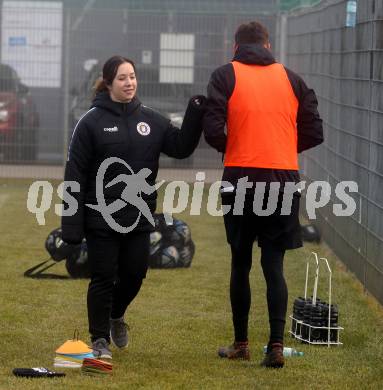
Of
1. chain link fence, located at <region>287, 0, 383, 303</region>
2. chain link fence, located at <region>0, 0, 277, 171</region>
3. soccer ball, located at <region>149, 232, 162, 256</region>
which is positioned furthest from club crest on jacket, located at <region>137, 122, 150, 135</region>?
chain link fence, located at <region>0, 0, 277, 171</region>

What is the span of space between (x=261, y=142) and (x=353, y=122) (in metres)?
5.21

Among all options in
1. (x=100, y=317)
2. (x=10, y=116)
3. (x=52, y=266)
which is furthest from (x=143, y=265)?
(x=10, y=116)

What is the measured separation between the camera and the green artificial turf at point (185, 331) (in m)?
7.41

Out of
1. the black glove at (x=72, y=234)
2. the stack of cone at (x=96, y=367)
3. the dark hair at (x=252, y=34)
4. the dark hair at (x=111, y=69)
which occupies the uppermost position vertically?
the dark hair at (x=252, y=34)

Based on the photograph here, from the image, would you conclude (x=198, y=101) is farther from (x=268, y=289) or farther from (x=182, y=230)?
(x=182, y=230)

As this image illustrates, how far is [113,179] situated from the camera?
7738 millimetres

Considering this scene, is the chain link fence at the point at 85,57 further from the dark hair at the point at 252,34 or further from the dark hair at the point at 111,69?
the dark hair at the point at 252,34

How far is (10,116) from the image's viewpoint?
2178 centimetres

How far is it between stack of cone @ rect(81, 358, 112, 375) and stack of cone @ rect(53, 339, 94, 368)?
0.12 m

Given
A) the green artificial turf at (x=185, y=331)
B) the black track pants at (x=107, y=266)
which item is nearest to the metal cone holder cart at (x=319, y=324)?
the green artificial turf at (x=185, y=331)

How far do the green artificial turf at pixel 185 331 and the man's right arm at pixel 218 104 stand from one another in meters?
1.41

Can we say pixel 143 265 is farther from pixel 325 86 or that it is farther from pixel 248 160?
pixel 325 86

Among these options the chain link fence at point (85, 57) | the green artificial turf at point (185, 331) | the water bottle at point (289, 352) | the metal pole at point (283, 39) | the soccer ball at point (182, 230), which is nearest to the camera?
the green artificial turf at point (185, 331)

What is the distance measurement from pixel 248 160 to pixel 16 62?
48.5 ft
